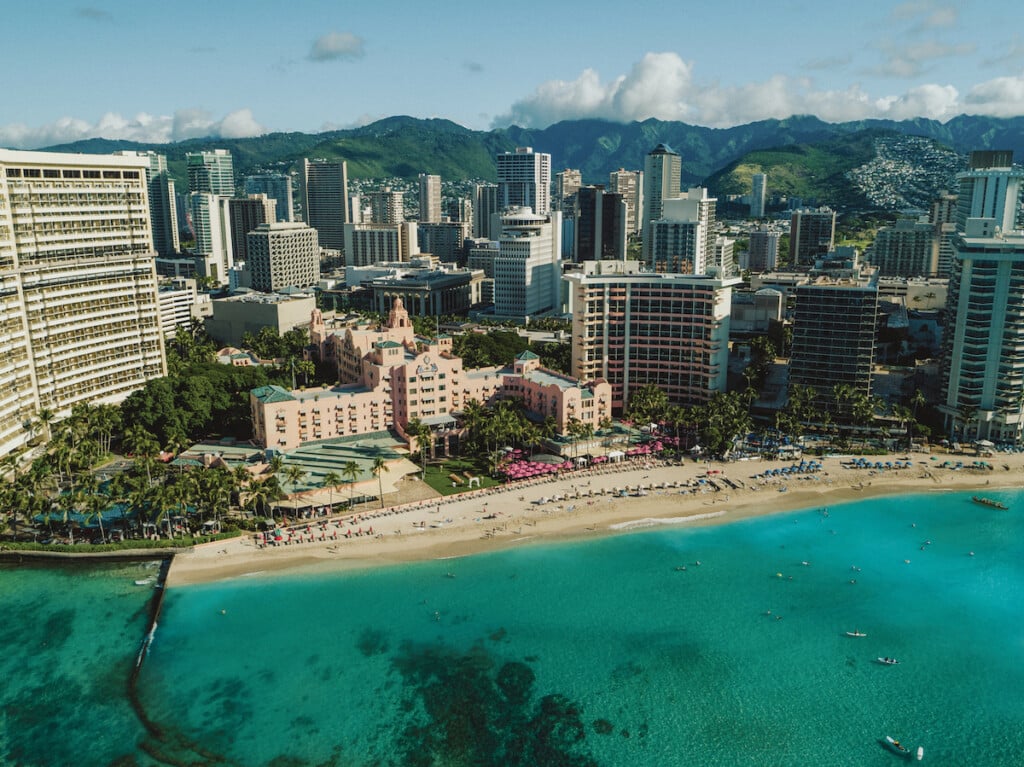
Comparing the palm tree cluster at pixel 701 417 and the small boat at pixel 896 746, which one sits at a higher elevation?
the palm tree cluster at pixel 701 417

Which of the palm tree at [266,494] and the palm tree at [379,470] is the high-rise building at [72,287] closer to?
the palm tree at [266,494]

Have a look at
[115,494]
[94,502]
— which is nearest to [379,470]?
[115,494]

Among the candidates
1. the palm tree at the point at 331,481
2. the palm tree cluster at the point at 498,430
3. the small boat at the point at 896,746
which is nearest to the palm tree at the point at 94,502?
the palm tree at the point at 331,481

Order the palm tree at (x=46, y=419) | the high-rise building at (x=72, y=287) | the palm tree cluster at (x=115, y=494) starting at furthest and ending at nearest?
the palm tree at (x=46, y=419)
the high-rise building at (x=72, y=287)
the palm tree cluster at (x=115, y=494)

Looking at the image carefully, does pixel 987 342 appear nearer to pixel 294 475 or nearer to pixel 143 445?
pixel 294 475

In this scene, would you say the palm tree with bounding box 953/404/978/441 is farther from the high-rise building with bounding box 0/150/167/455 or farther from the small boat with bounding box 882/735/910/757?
the high-rise building with bounding box 0/150/167/455
